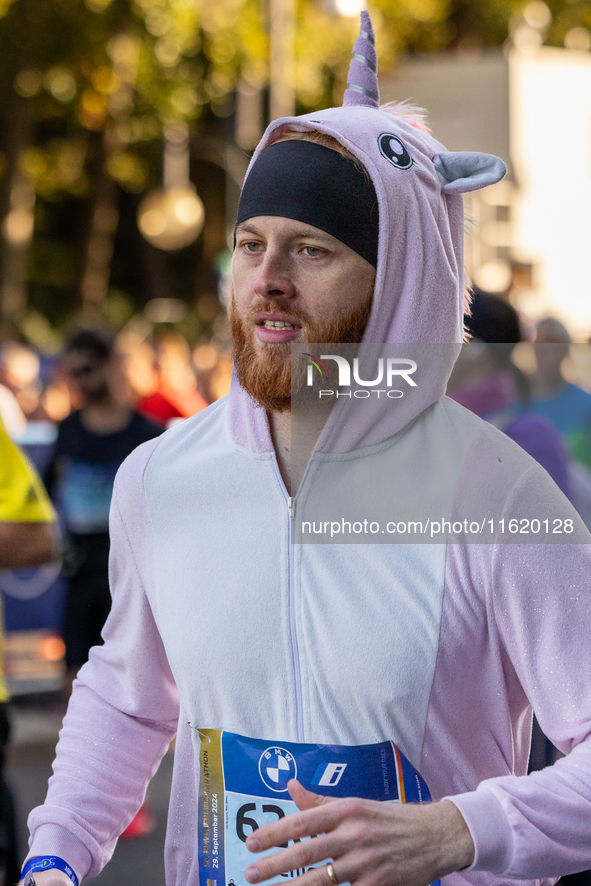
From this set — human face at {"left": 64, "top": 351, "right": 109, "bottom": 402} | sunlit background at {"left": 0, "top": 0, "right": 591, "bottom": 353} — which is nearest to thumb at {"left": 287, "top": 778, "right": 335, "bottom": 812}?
human face at {"left": 64, "top": 351, "right": 109, "bottom": 402}

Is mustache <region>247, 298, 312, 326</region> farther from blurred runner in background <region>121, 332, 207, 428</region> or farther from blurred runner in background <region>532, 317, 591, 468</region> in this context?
blurred runner in background <region>121, 332, 207, 428</region>

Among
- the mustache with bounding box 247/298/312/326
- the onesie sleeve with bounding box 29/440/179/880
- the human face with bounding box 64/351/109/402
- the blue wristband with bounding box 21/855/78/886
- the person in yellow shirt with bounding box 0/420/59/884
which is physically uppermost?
the mustache with bounding box 247/298/312/326

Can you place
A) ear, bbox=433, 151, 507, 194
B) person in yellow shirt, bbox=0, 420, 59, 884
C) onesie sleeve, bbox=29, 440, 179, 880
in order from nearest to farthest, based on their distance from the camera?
ear, bbox=433, 151, 507, 194, onesie sleeve, bbox=29, 440, 179, 880, person in yellow shirt, bbox=0, 420, 59, 884

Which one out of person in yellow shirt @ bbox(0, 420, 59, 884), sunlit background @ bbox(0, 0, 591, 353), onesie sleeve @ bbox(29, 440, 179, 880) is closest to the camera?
onesie sleeve @ bbox(29, 440, 179, 880)

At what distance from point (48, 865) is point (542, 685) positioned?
782 millimetres

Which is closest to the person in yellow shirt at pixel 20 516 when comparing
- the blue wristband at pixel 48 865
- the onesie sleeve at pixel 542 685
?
the blue wristband at pixel 48 865

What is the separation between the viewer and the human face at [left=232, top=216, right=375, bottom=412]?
1730mm

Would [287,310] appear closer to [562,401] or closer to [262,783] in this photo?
[562,401]

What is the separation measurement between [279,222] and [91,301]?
18.0m

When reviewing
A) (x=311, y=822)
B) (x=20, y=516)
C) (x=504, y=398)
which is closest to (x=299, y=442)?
(x=504, y=398)

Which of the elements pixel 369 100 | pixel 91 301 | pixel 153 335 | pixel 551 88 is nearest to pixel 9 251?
pixel 91 301

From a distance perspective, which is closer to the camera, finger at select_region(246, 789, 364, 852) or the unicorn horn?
finger at select_region(246, 789, 364, 852)

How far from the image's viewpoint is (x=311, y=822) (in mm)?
1481

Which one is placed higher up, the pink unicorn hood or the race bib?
the pink unicorn hood
